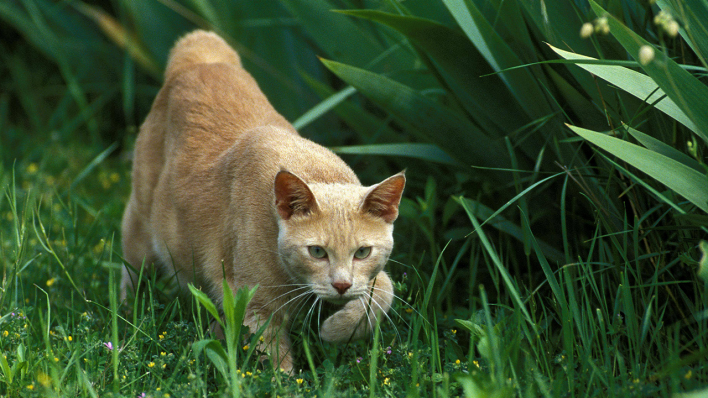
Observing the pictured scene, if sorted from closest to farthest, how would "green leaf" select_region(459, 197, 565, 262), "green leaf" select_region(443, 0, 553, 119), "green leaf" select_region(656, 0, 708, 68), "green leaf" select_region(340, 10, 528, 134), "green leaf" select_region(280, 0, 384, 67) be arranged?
"green leaf" select_region(656, 0, 708, 68) → "green leaf" select_region(443, 0, 553, 119) → "green leaf" select_region(340, 10, 528, 134) → "green leaf" select_region(459, 197, 565, 262) → "green leaf" select_region(280, 0, 384, 67)

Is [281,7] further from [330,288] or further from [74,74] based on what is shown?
[330,288]

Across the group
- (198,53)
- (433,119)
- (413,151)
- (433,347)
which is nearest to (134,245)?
(198,53)

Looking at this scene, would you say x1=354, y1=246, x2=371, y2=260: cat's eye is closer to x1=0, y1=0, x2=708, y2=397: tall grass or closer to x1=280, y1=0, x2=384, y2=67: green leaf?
x1=0, y1=0, x2=708, y2=397: tall grass

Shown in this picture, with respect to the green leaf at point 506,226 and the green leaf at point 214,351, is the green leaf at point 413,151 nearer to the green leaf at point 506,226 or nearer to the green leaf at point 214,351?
the green leaf at point 506,226

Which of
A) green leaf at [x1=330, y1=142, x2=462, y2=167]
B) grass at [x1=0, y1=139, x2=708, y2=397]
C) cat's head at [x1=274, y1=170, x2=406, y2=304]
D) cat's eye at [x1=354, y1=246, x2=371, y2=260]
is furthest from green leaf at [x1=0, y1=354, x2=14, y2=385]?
green leaf at [x1=330, y1=142, x2=462, y2=167]

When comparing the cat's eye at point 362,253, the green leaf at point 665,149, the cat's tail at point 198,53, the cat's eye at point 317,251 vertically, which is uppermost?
the cat's tail at point 198,53

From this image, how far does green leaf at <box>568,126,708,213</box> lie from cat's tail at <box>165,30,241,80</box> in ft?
6.55

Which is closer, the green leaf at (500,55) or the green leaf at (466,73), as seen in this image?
the green leaf at (500,55)

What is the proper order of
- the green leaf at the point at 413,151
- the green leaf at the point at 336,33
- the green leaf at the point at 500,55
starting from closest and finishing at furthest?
Answer: 1. the green leaf at the point at 500,55
2. the green leaf at the point at 413,151
3. the green leaf at the point at 336,33

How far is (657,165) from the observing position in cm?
197

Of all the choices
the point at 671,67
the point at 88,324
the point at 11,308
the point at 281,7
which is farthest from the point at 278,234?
the point at 281,7

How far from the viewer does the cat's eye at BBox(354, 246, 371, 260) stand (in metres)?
2.35

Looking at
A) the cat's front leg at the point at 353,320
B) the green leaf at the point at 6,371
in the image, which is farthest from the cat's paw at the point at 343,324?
the green leaf at the point at 6,371

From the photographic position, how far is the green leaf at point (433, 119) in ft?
9.23
